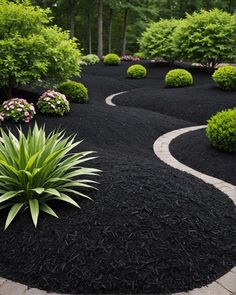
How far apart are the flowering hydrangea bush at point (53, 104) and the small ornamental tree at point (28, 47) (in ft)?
1.90

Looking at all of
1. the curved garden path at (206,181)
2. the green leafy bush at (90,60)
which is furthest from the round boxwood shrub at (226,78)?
the green leafy bush at (90,60)

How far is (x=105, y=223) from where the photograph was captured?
3623 millimetres

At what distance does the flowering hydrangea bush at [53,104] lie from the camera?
27.2ft

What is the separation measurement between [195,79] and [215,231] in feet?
46.6

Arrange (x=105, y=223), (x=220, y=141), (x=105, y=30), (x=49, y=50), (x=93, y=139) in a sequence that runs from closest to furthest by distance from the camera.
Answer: (x=105, y=223) → (x=220, y=141) → (x=93, y=139) → (x=49, y=50) → (x=105, y=30)

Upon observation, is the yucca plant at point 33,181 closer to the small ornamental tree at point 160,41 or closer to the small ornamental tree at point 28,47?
the small ornamental tree at point 28,47

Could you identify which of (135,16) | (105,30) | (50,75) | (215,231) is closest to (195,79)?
(50,75)

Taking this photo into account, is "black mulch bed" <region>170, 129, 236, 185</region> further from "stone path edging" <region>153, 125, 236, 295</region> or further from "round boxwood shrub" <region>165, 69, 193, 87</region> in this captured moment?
"round boxwood shrub" <region>165, 69, 193, 87</region>

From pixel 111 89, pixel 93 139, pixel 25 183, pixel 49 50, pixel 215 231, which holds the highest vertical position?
pixel 49 50

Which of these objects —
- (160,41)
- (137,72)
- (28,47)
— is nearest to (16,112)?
(28,47)

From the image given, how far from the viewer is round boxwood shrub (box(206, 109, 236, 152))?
21.2ft

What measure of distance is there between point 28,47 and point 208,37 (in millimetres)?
11616

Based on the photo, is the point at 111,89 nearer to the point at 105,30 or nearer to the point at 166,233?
the point at 166,233

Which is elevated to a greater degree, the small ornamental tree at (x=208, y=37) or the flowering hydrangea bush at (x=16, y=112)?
the small ornamental tree at (x=208, y=37)
